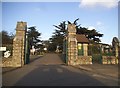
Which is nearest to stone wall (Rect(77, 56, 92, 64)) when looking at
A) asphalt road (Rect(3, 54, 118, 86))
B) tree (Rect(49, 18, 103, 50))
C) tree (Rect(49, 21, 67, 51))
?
asphalt road (Rect(3, 54, 118, 86))

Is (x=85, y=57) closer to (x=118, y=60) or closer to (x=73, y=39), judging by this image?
(x=73, y=39)

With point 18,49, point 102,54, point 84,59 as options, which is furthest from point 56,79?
point 102,54

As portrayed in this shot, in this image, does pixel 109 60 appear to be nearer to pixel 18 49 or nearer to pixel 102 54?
pixel 102 54

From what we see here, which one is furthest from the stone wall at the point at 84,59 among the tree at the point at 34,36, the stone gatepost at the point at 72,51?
the tree at the point at 34,36

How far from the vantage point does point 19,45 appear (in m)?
23.0

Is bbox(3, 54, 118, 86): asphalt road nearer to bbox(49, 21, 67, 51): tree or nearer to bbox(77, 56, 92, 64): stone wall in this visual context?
bbox(77, 56, 92, 64): stone wall

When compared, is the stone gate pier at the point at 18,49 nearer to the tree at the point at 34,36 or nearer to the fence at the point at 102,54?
the fence at the point at 102,54

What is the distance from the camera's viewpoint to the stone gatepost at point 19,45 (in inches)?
890

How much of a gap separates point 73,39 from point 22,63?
6654mm

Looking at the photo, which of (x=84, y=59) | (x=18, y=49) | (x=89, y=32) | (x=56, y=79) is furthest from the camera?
(x=89, y=32)

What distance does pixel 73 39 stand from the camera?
25.1 meters

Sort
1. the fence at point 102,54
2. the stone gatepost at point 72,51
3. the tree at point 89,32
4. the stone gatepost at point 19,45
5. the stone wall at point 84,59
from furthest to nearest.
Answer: the tree at point 89,32, the fence at point 102,54, the stone wall at point 84,59, the stone gatepost at point 72,51, the stone gatepost at point 19,45

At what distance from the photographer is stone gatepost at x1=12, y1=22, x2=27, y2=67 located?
2259cm

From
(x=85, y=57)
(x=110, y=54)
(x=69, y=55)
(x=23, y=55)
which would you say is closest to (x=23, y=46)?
(x=23, y=55)
